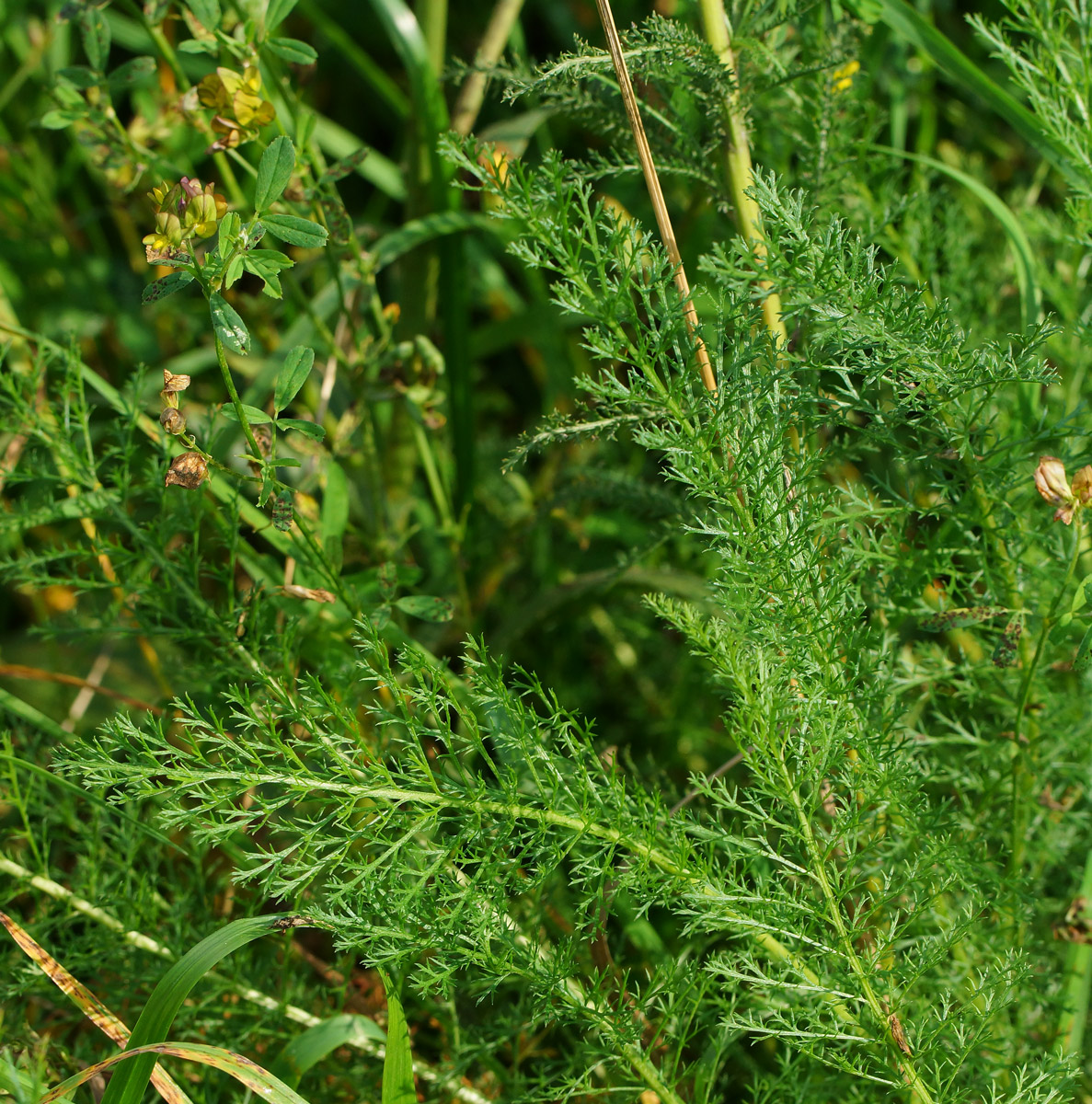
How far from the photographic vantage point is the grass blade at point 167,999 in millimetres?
690

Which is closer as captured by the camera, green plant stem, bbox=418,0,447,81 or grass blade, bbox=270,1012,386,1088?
grass blade, bbox=270,1012,386,1088

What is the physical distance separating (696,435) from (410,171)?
0.82 meters

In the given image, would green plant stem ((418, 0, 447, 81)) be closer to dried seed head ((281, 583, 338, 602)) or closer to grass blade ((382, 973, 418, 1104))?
dried seed head ((281, 583, 338, 602))

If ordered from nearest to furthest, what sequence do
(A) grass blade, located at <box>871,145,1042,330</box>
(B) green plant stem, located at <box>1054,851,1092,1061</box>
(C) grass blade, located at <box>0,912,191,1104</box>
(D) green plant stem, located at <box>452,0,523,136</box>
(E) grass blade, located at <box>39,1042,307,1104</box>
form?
1. (E) grass blade, located at <box>39,1042,307,1104</box>
2. (C) grass blade, located at <box>0,912,191,1104</box>
3. (B) green plant stem, located at <box>1054,851,1092,1061</box>
4. (A) grass blade, located at <box>871,145,1042,330</box>
5. (D) green plant stem, located at <box>452,0,523,136</box>

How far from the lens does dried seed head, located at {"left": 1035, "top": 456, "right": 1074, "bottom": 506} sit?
0.71 m

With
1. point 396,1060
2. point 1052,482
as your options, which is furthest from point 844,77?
point 396,1060

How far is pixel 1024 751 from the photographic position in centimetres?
90

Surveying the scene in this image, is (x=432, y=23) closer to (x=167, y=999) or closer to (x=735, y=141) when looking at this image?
(x=735, y=141)

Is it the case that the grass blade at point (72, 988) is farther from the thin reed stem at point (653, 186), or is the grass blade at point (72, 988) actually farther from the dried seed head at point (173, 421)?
the thin reed stem at point (653, 186)

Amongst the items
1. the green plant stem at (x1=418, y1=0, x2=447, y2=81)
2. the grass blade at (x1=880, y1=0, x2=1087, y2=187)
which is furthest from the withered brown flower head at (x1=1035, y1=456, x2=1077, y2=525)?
the green plant stem at (x1=418, y1=0, x2=447, y2=81)

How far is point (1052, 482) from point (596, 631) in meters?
0.91

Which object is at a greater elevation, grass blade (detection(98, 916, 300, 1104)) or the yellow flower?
the yellow flower

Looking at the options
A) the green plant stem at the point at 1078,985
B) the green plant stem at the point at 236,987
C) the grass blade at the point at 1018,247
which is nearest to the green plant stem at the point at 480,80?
the grass blade at the point at 1018,247

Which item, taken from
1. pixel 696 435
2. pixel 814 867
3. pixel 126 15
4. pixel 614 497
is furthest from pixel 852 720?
pixel 126 15
